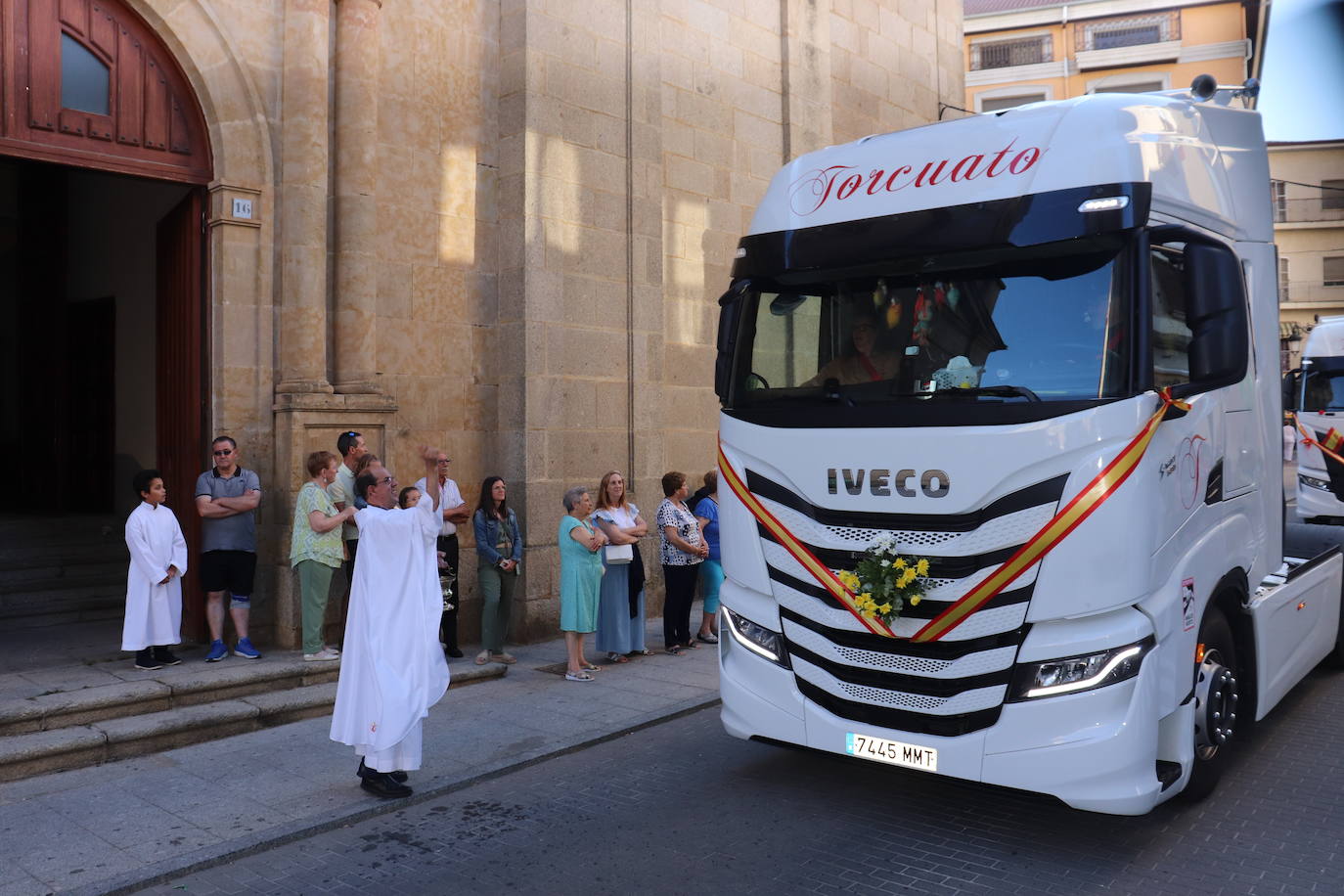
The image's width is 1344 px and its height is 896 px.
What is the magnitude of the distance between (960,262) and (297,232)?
6.02 meters

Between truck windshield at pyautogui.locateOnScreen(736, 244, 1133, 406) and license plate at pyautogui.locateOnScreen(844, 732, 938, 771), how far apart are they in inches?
63.5

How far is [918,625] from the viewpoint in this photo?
495 centimetres

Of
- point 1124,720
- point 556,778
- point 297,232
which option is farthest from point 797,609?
point 297,232

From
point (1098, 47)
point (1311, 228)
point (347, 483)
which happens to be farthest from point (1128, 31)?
point (347, 483)

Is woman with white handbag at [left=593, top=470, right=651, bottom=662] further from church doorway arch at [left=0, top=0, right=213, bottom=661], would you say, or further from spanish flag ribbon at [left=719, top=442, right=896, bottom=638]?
spanish flag ribbon at [left=719, top=442, right=896, bottom=638]

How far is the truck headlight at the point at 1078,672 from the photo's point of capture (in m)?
4.63

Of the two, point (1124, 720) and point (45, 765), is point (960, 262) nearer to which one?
point (1124, 720)

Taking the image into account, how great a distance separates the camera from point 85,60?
8266mm

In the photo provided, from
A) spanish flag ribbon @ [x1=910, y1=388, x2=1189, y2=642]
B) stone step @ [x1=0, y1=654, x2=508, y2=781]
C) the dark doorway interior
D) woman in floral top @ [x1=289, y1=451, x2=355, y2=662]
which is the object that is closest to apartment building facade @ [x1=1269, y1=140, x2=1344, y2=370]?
the dark doorway interior

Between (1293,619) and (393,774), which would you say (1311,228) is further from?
(393,774)

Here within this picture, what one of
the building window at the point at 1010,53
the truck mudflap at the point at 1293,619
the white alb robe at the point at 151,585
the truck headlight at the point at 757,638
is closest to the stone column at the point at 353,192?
the white alb robe at the point at 151,585

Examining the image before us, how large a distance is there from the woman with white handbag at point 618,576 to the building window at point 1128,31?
41.3 meters

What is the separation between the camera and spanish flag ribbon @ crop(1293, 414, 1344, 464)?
14070mm

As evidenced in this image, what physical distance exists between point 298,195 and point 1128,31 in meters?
42.6
